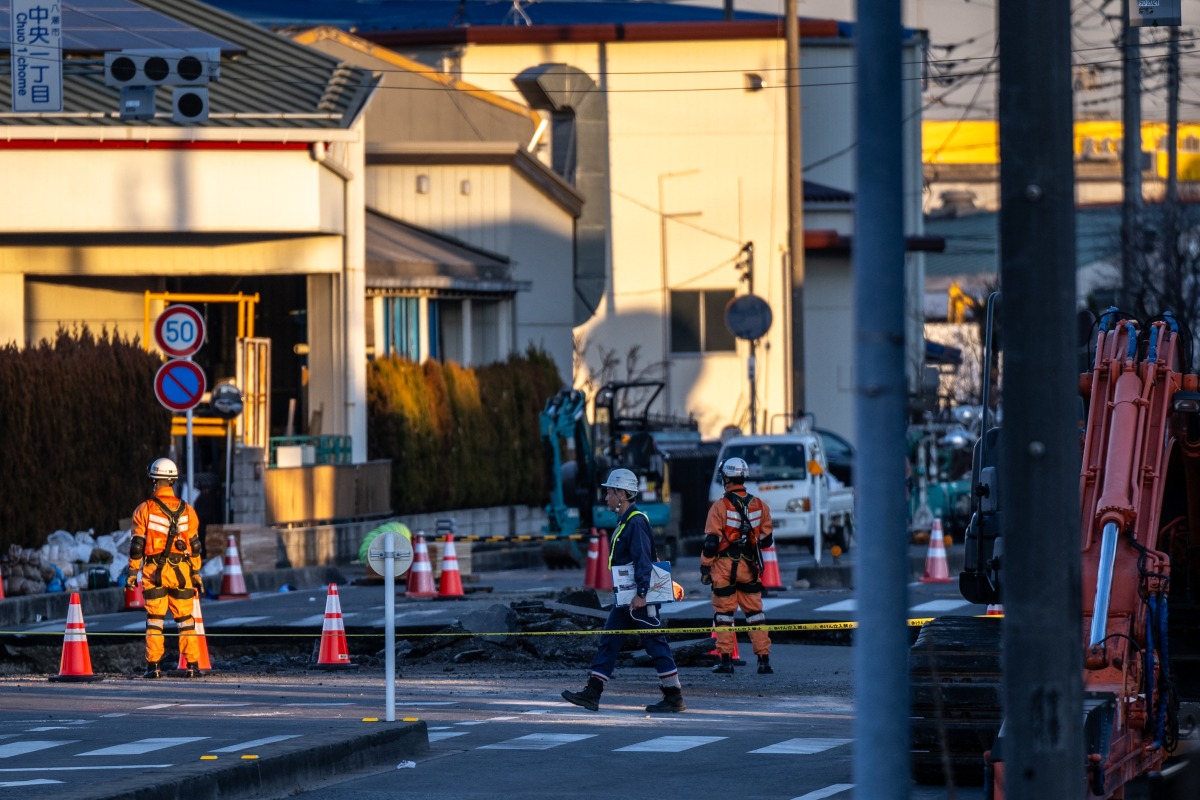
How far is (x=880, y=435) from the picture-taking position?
5.68 metres

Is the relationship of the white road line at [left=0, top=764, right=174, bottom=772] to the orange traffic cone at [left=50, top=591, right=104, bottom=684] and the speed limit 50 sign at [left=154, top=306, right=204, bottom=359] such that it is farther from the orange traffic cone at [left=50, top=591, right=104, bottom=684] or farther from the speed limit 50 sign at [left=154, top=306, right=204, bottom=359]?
the speed limit 50 sign at [left=154, top=306, right=204, bottom=359]

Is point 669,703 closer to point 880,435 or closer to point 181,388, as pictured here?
point 880,435

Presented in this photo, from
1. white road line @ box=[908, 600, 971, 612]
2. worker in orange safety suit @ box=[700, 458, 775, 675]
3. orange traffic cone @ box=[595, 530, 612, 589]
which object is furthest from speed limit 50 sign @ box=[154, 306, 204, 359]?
white road line @ box=[908, 600, 971, 612]

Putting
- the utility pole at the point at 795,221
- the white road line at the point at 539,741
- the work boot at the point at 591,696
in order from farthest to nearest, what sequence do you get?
the utility pole at the point at 795,221
the work boot at the point at 591,696
the white road line at the point at 539,741

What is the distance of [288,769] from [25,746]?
→ 213 centimetres

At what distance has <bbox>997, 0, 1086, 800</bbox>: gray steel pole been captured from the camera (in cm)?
600

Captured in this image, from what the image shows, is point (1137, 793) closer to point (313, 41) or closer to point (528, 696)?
point (528, 696)

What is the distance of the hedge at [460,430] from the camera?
32.4 m

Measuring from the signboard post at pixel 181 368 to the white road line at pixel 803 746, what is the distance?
11267mm

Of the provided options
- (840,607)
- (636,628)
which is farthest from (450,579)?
(636,628)

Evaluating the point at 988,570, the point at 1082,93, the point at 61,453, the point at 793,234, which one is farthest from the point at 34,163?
the point at 1082,93

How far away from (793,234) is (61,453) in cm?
1615

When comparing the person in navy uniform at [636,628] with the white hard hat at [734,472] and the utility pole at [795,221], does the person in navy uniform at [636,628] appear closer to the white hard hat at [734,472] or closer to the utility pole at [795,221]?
the white hard hat at [734,472]

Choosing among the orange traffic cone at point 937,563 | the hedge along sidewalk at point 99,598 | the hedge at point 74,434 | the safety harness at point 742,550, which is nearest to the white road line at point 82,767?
the safety harness at point 742,550
